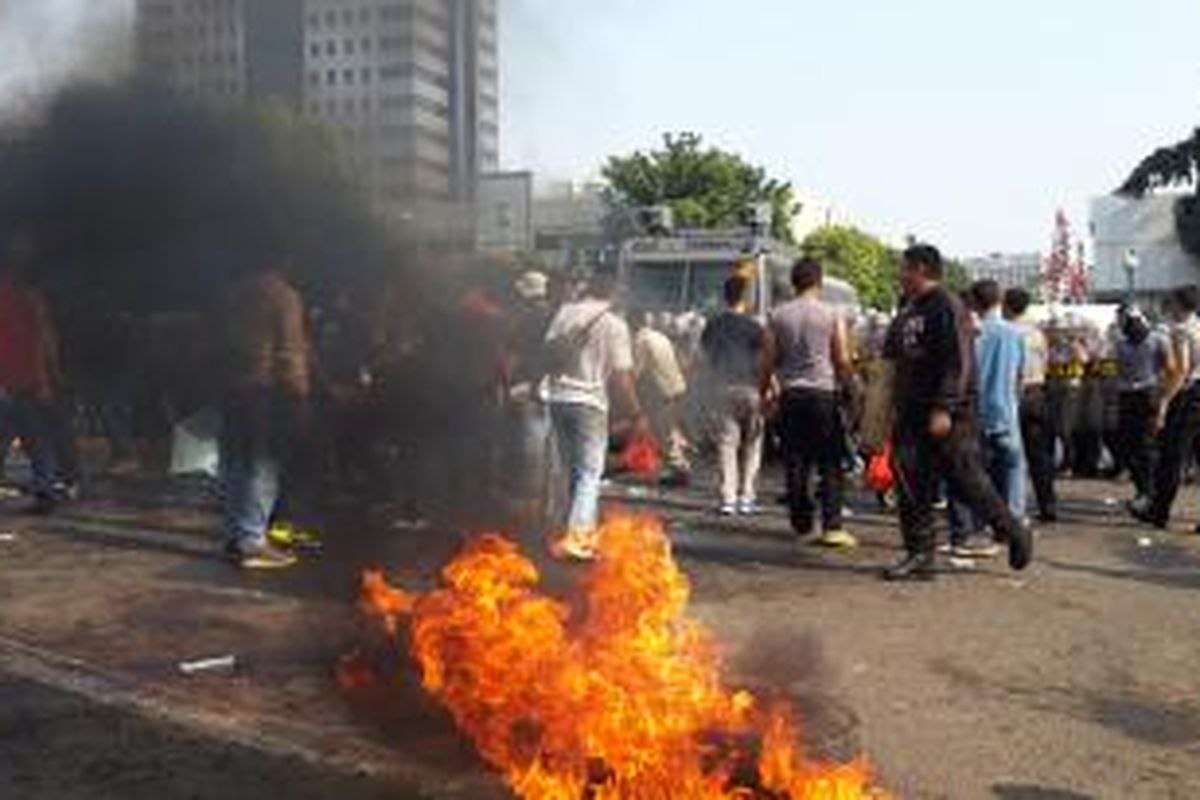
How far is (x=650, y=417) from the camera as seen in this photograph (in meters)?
13.4

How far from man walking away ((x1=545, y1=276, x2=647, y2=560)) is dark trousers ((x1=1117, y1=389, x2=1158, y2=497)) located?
15.3ft

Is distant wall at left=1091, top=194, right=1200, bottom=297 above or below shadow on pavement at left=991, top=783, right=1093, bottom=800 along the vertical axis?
above

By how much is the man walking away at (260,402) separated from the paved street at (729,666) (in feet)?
0.98

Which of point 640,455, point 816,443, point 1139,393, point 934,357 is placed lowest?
point 640,455

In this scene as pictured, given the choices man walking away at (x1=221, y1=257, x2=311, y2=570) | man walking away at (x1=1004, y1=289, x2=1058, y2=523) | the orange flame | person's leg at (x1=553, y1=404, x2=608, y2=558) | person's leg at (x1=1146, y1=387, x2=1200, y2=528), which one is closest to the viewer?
the orange flame

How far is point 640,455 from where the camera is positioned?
40.1ft

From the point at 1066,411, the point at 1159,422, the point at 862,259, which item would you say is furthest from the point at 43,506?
the point at 862,259

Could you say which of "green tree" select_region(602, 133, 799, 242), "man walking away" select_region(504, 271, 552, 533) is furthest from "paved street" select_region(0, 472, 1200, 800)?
"green tree" select_region(602, 133, 799, 242)

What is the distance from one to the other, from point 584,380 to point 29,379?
148 inches

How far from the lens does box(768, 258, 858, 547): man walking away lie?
9953mm

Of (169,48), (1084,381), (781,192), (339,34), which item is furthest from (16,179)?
(781,192)

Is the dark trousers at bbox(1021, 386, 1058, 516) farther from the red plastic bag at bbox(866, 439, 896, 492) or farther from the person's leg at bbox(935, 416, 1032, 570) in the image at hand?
the person's leg at bbox(935, 416, 1032, 570)

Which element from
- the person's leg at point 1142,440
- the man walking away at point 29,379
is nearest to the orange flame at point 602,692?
the man walking away at point 29,379

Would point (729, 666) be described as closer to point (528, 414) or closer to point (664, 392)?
point (528, 414)
